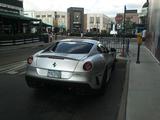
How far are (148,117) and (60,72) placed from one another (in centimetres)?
220

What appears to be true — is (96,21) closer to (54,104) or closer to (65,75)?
(65,75)

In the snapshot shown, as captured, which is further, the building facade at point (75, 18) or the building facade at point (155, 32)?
the building facade at point (75, 18)

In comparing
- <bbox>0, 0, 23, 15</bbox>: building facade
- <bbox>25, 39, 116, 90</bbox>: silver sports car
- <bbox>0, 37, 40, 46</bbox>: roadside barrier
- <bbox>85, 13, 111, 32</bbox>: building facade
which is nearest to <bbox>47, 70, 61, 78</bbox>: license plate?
<bbox>25, 39, 116, 90</bbox>: silver sports car

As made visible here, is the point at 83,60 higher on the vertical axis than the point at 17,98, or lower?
higher

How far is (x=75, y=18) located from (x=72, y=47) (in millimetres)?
121587

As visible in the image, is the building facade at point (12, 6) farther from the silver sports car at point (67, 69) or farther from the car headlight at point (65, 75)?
the car headlight at point (65, 75)

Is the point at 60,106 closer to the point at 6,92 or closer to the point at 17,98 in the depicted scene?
the point at 17,98

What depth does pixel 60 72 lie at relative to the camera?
6.78 m

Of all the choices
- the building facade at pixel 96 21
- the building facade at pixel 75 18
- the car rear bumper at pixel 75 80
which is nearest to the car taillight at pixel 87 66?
the car rear bumper at pixel 75 80

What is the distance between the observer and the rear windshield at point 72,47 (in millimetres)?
7702

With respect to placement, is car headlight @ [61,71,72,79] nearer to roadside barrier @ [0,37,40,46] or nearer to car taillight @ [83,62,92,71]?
car taillight @ [83,62,92,71]

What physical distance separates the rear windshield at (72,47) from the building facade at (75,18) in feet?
386

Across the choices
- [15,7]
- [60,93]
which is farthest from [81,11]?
[60,93]

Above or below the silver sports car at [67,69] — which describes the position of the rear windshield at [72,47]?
above
